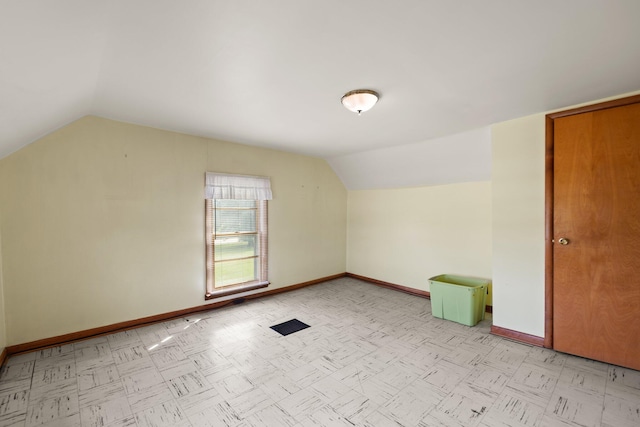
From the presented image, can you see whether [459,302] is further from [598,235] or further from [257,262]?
[257,262]

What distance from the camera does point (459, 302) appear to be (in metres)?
3.27

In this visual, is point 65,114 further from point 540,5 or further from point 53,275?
point 540,5

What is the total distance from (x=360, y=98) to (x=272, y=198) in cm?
245

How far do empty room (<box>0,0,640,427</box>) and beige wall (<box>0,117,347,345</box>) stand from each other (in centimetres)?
2

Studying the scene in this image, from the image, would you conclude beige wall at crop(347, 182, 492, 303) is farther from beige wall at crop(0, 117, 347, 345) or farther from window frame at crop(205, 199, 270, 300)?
beige wall at crop(0, 117, 347, 345)

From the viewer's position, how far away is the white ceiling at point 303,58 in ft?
4.26

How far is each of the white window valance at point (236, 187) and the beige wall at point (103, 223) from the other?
114mm

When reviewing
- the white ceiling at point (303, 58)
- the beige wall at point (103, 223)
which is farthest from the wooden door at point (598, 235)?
the beige wall at point (103, 223)

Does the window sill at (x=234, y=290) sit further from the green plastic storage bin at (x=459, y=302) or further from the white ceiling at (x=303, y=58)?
the green plastic storage bin at (x=459, y=302)

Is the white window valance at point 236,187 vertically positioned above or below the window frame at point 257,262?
above

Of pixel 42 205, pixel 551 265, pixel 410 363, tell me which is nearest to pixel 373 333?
pixel 410 363

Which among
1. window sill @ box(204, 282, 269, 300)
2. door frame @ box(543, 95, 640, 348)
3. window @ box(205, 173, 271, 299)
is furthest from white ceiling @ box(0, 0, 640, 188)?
window sill @ box(204, 282, 269, 300)

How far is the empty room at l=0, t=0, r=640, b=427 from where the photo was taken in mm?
1514

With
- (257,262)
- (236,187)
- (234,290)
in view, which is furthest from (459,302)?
(236,187)
